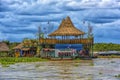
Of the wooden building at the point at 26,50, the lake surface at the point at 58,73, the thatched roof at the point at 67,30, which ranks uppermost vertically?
the thatched roof at the point at 67,30

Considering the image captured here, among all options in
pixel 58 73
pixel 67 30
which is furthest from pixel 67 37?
pixel 58 73

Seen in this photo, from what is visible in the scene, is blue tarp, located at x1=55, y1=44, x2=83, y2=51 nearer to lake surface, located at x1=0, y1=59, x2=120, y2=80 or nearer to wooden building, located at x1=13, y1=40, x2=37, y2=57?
wooden building, located at x1=13, y1=40, x2=37, y2=57

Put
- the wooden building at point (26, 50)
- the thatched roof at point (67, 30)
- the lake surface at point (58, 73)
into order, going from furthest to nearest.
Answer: the wooden building at point (26, 50) < the thatched roof at point (67, 30) < the lake surface at point (58, 73)

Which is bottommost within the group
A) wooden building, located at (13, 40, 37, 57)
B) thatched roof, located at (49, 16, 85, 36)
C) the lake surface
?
the lake surface

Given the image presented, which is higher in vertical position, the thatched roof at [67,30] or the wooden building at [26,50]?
the thatched roof at [67,30]

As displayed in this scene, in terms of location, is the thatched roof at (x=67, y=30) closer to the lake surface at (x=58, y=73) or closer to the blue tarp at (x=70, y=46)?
the blue tarp at (x=70, y=46)

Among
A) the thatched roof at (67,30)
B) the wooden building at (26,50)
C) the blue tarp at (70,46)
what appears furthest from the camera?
the wooden building at (26,50)

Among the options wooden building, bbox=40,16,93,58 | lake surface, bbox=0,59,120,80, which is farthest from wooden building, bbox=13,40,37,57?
lake surface, bbox=0,59,120,80

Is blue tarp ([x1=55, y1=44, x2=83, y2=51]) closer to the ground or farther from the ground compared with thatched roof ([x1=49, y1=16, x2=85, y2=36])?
closer to the ground

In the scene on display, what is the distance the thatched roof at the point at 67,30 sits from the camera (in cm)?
6719

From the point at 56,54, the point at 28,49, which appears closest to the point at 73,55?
the point at 56,54

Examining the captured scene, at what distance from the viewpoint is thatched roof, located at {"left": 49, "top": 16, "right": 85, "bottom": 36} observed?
67.2m

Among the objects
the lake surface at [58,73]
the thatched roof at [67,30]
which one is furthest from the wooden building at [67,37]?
the lake surface at [58,73]

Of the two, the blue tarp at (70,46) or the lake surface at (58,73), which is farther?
the blue tarp at (70,46)
